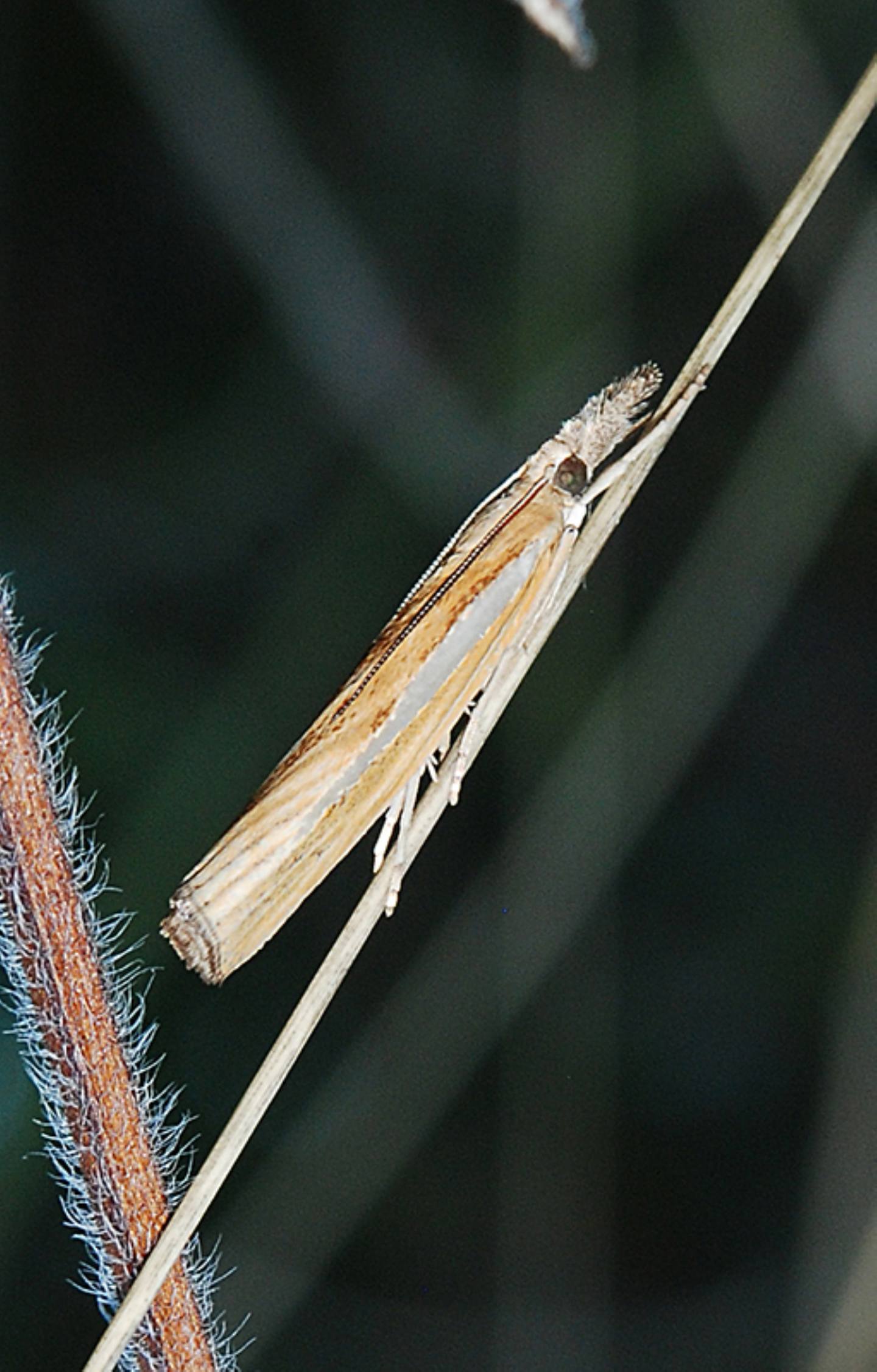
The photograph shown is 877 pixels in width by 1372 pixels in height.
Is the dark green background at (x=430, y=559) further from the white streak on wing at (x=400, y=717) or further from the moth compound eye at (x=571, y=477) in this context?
the white streak on wing at (x=400, y=717)

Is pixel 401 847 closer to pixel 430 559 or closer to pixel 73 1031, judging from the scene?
pixel 73 1031

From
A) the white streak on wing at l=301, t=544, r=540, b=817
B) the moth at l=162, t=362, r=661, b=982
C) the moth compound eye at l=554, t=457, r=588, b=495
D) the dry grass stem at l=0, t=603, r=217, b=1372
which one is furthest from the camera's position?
the moth compound eye at l=554, t=457, r=588, b=495

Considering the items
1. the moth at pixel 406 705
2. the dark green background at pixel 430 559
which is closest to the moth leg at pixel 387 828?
the moth at pixel 406 705

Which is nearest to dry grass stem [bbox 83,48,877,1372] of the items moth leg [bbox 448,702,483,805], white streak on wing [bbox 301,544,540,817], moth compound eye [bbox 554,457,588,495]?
moth leg [bbox 448,702,483,805]

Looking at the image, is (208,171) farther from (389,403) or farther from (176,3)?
(389,403)

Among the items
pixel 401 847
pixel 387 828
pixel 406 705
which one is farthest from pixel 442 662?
pixel 401 847

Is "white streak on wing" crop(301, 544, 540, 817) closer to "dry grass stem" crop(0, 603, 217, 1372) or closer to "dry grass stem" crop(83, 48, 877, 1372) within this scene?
"dry grass stem" crop(83, 48, 877, 1372)

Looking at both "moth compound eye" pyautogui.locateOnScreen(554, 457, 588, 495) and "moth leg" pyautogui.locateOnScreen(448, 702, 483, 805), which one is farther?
"moth compound eye" pyautogui.locateOnScreen(554, 457, 588, 495)
